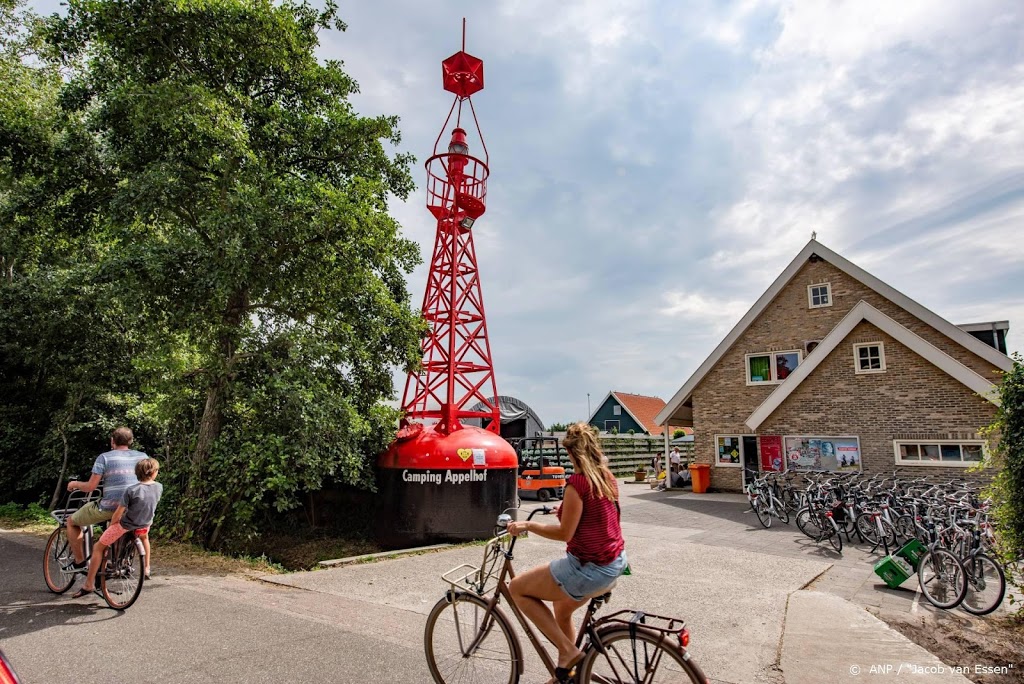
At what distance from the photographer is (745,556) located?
9.47 m

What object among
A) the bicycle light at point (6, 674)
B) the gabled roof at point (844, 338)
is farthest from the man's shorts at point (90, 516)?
the gabled roof at point (844, 338)

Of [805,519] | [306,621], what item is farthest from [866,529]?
[306,621]

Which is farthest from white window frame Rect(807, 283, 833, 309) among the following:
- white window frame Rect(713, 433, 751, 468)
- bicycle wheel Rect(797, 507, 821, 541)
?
bicycle wheel Rect(797, 507, 821, 541)

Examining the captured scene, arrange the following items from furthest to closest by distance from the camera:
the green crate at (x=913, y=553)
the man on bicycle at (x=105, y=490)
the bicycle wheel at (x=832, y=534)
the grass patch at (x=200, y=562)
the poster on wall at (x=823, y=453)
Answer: the poster on wall at (x=823, y=453)
the bicycle wheel at (x=832, y=534)
the grass patch at (x=200, y=562)
the green crate at (x=913, y=553)
the man on bicycle at (x=105, y=490)

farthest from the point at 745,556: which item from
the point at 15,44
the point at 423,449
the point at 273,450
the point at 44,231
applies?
the point at 15,44

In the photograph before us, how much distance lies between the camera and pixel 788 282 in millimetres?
21016

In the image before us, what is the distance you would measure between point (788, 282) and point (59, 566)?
21628 millimetres

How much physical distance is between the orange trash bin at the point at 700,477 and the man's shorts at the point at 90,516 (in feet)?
59.5

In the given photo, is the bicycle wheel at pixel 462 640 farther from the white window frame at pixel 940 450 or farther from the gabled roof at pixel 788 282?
the gabled roof at pixel 788 282

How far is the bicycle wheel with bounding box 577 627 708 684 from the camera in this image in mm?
3178

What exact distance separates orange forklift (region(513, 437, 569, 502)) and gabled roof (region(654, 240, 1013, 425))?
4.64m

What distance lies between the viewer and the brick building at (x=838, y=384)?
15.6 metres

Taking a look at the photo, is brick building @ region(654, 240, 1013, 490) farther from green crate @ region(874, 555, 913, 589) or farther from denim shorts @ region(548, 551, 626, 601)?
denim shorts @ region(548, 551, 626, 601)

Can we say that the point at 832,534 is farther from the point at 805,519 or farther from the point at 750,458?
the point at 750,458
